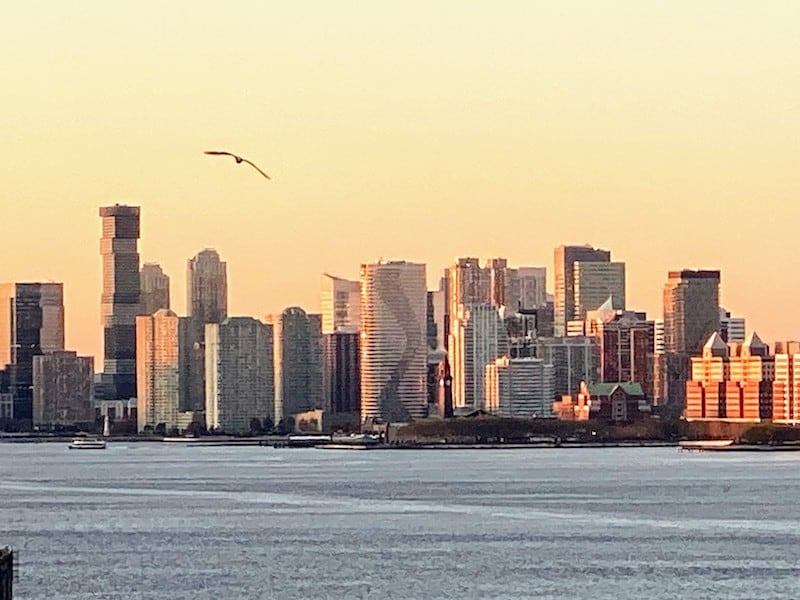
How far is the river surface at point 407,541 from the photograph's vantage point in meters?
84.2

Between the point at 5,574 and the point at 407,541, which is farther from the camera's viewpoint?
the point at 407,541

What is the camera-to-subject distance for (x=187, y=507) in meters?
136

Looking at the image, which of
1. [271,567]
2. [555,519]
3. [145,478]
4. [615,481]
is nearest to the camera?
[271,567]

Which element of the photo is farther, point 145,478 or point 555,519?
point 145,478

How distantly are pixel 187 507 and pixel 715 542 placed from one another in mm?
41314

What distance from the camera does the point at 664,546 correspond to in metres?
100

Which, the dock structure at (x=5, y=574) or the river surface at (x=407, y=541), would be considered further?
the river surface at (x=407, y=541)

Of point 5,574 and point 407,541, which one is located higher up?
point 5,574

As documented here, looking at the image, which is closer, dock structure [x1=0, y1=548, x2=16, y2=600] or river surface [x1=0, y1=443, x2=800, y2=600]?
dock structure [x1=0, y1=548, x2=16, y2=600]

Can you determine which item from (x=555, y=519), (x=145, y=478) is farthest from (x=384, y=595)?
(x=145, y=478)

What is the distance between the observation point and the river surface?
84.2m

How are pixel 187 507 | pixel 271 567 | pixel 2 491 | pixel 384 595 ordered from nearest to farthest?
pixel 384 595
pixel 271 567
pixel 187 507
pixel 2 491

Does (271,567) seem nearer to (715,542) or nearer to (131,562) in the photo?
(131,562)

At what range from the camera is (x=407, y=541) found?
104 metres
